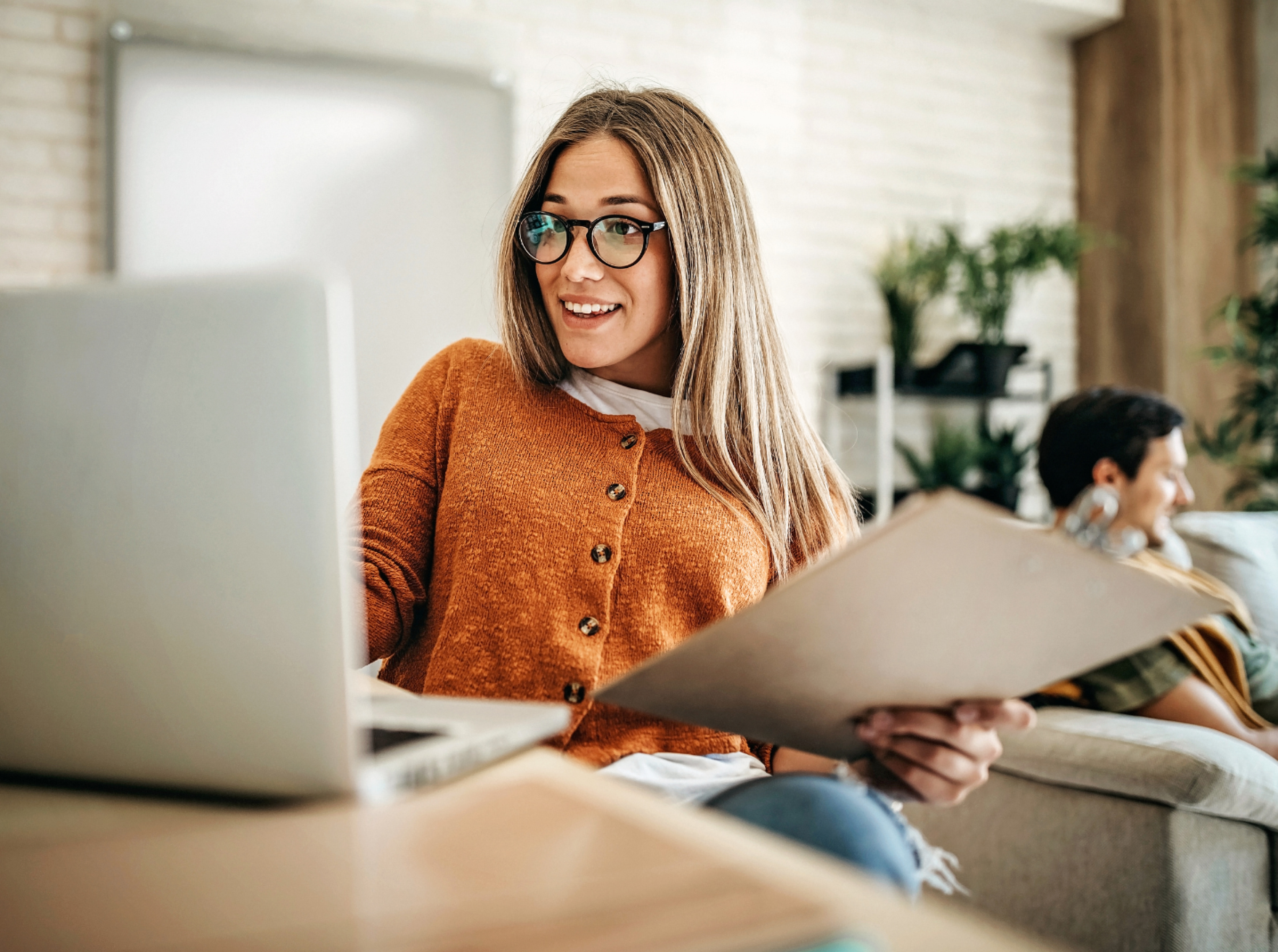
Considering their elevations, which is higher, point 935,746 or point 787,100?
point 787,100

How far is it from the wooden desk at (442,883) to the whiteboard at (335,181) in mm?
2544

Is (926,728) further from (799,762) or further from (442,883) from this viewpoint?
(442,883)

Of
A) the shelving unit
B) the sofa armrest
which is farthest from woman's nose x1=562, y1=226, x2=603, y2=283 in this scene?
the shelving unit

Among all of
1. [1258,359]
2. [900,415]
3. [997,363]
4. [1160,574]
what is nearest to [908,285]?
[997,363]

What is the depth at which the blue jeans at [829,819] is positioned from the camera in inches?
26.0

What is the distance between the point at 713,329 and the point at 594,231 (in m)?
0.19

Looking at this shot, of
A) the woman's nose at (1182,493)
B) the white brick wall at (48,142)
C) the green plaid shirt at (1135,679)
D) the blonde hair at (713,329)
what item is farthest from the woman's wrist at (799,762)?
the white brick wall at (48,142)

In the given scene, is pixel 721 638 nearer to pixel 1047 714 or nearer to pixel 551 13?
pixel 1047 714

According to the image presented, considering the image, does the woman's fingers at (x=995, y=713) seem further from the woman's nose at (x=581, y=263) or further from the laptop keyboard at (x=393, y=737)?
the woman's nose at (x=581, y=263)

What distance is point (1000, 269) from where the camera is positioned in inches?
140

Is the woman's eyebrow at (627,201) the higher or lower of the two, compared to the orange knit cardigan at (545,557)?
higher

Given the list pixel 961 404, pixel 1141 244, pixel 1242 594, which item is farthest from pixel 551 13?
pixel 1242 594

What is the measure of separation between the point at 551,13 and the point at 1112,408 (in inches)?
91.6

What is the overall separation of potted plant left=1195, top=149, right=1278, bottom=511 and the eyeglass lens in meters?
2.52
